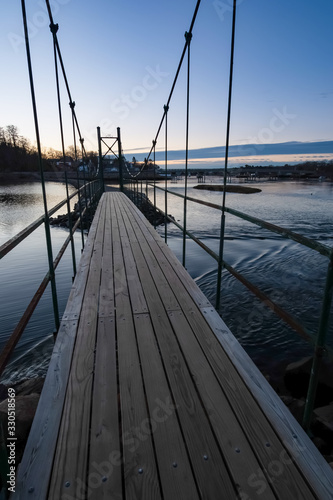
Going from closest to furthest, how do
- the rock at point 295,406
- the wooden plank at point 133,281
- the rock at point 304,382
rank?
the wooden plank at point 133,281, the rock at point 295,406, the rock at point 304,382

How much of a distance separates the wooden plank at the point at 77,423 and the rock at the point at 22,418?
68cm

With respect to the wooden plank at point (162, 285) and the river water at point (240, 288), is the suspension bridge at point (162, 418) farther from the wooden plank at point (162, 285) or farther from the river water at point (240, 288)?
the river water at point (240, 288)

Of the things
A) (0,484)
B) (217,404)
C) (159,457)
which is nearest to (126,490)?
(159,457)

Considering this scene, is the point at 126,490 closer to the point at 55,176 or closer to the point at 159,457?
the point at 159,457

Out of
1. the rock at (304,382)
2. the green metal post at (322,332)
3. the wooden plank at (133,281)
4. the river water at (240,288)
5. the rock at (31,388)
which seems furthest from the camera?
the river water at (240,288)

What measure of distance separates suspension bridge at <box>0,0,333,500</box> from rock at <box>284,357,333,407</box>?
1.68 meters

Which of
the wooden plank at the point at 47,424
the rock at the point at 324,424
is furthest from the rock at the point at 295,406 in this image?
the wooden plank at the point at 47,424

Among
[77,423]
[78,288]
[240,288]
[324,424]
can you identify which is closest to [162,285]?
[78,288]

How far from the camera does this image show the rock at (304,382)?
2.82 meters

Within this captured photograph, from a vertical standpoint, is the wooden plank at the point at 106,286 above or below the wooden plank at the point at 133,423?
above

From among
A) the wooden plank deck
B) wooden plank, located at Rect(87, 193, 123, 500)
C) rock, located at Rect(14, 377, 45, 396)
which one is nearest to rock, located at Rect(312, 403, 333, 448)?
the wooden plank deck

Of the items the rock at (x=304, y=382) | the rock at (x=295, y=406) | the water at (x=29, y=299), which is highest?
the rock at (x=295, y=406)

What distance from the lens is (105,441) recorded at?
107cm

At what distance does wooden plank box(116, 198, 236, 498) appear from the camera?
933 millimetres
